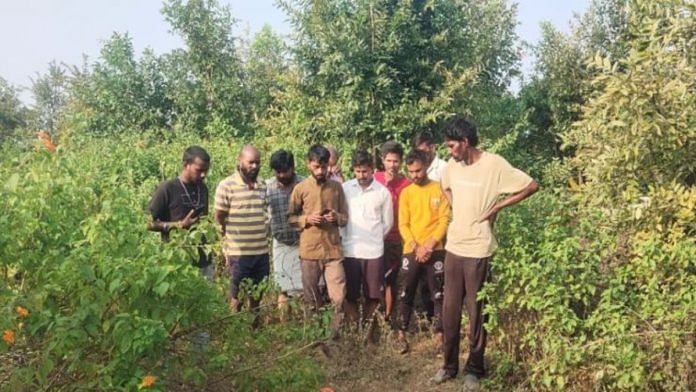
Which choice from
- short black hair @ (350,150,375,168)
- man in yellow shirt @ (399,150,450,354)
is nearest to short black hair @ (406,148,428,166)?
man in yellow shirt @ (399,150,450,354)

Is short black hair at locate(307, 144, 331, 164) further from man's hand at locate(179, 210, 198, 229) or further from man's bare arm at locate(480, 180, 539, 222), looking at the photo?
man's bare arm at locate(480, 180, 539, 222)

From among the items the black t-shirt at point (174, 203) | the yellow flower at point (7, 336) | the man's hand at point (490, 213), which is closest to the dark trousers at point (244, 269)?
the black t-shirt at point (174, 203)

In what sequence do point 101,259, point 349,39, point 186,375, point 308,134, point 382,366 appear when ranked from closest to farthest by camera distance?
point 101,259 < point 186,375 < point 382,366 < point 349,39 < point 308,134

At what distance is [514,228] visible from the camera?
4293 mm

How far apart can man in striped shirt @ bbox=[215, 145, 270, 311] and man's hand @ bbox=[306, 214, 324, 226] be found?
0.40m

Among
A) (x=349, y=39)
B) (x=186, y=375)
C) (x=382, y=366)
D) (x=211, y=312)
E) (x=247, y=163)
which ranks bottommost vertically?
(x=382, y=366)

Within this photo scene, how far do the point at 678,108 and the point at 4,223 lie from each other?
3621 mm

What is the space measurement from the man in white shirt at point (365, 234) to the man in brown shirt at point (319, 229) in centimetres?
14

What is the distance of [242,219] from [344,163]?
2.45 meters

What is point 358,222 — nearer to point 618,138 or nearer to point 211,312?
point 618,138

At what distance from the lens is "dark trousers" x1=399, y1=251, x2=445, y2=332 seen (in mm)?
5043

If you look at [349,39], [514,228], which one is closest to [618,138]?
[514,228]

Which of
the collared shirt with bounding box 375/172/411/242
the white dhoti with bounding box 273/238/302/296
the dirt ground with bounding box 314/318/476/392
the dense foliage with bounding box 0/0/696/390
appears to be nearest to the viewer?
the dense foliage with bounding box 0/0/696/390

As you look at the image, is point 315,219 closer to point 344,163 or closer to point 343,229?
point 343,229
